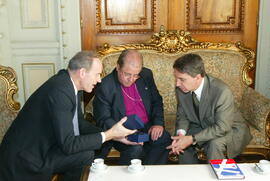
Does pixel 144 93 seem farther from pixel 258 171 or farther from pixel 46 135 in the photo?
pixel 258 171

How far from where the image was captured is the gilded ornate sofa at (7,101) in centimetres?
242

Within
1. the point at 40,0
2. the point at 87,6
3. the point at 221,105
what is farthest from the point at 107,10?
the point at 221,105

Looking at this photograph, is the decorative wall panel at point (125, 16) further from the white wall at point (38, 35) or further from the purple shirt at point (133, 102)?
the purple shirt at point (133, 102)

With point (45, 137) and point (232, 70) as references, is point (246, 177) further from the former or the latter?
point (232, 70)

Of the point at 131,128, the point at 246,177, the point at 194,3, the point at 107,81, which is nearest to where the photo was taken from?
the point at 246,177

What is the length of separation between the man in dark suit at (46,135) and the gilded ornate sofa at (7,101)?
1.62 ft

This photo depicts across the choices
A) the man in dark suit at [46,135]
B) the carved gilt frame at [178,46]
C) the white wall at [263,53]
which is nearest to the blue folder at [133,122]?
the man in dark suit at [46,135]

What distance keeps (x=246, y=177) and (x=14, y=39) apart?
98.2 inches

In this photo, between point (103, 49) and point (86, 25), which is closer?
point (103, 49)

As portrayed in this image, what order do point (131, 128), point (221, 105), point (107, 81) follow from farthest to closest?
point (107, 81), point (221, 105), point (131, 128)

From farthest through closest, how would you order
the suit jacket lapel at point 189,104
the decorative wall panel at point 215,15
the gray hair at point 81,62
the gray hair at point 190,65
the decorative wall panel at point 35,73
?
the decorative wall panel at point 35,73 < the decorative wall panel at point 215,15 < the suit jacket lapel at point 189,104 < the gray hair at point 190,65 < the gray hair at point 81,62

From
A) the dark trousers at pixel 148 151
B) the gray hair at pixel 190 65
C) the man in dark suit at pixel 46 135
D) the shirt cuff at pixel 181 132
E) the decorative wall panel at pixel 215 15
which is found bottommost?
the dark trousers at pixel 148 151

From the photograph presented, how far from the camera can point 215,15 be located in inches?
129

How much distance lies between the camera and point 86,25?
331 cm
